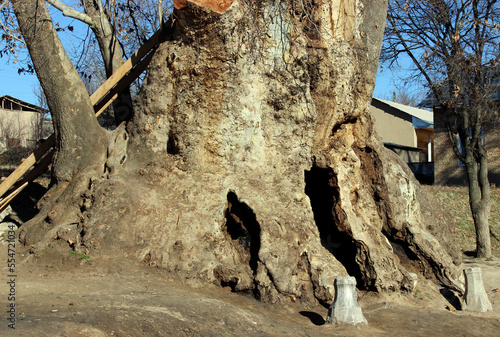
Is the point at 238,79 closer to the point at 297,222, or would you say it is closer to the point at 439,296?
the point at 297,222

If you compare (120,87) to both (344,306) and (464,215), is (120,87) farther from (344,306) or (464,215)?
(464,215)

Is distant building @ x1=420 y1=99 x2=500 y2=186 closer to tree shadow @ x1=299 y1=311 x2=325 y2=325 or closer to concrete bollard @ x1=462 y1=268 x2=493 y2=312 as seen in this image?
concrete bollard @ x1=462 y1=268 x2=493 y2=312

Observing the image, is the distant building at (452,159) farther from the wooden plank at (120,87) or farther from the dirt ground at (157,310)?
the dirt ground at (157,310)

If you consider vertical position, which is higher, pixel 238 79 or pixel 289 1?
pixel 289 1

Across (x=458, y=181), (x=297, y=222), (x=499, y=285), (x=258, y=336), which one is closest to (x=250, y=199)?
(x=297, y=222)

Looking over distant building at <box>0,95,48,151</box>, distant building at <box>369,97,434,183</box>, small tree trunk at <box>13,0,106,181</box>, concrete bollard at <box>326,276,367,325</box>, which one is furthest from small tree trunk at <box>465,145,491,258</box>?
distant building at <box>0,95,48,151</box>

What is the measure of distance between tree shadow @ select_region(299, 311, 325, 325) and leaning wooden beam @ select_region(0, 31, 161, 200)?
16.3 ft

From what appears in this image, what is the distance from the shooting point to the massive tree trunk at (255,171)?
7.23m

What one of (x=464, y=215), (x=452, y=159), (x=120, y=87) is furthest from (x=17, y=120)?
(x=464, y=215)

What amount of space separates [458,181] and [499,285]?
1660cm

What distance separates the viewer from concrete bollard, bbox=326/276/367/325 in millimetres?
6500

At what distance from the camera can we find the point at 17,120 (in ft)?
109

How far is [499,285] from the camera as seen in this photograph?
10.2 meters

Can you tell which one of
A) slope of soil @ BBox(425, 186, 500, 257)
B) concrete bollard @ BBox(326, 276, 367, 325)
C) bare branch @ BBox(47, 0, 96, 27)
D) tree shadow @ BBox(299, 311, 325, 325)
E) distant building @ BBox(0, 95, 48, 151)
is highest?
distant building @ BBox(0, 95, 48, 151)
